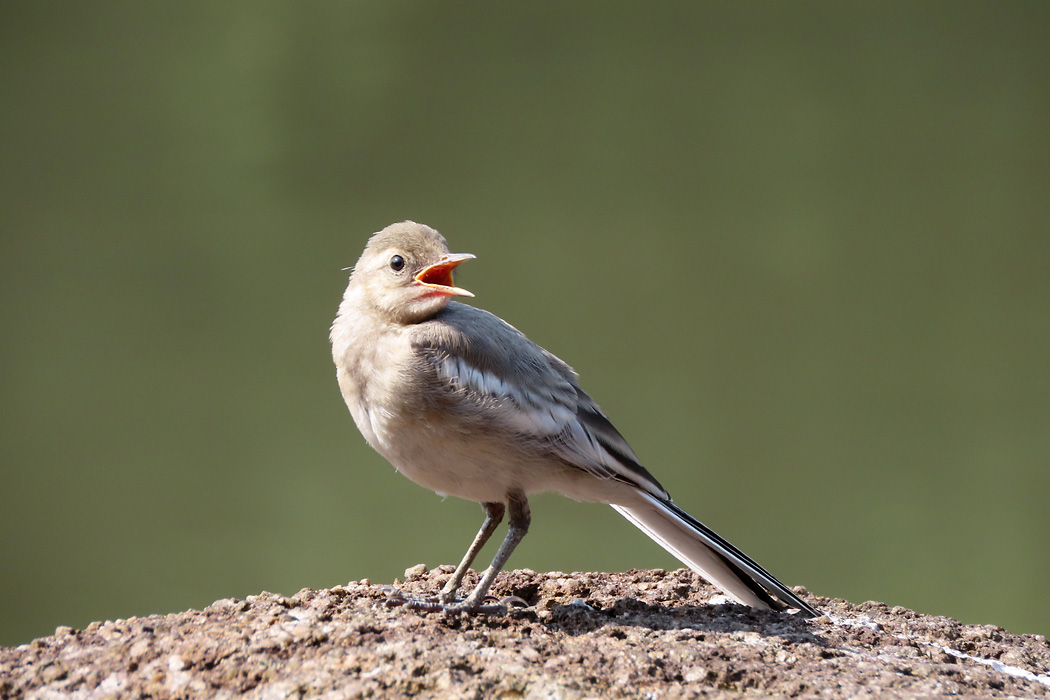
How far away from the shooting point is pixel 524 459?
8.22 ft

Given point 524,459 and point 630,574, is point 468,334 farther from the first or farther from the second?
point 630,574

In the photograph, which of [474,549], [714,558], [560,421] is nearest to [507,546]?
[474,549]

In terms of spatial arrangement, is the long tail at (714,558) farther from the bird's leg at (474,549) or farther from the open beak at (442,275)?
the open beak at (442,275)

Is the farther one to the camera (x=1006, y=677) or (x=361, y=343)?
(x=361, y=343)

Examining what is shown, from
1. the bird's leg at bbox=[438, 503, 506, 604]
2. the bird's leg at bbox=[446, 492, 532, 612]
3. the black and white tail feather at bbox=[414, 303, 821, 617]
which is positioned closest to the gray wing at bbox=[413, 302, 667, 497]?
the black and white tail feather at bbox=[414, 303, 821, 617]

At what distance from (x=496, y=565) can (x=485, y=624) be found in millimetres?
186

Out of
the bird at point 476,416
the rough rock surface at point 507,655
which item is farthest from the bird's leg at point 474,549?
the rough rock surface at point 507,655

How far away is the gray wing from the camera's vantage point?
245 centimetres

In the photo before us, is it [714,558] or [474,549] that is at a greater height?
[714,558]

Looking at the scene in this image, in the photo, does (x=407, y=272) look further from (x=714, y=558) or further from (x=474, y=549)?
(x=714, y=558)

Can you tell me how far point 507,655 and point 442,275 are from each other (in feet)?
3.70

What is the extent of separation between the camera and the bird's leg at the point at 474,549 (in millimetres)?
2578

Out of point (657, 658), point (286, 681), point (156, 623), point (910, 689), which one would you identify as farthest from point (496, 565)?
point (910, 689)

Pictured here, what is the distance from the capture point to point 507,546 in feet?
8.21
